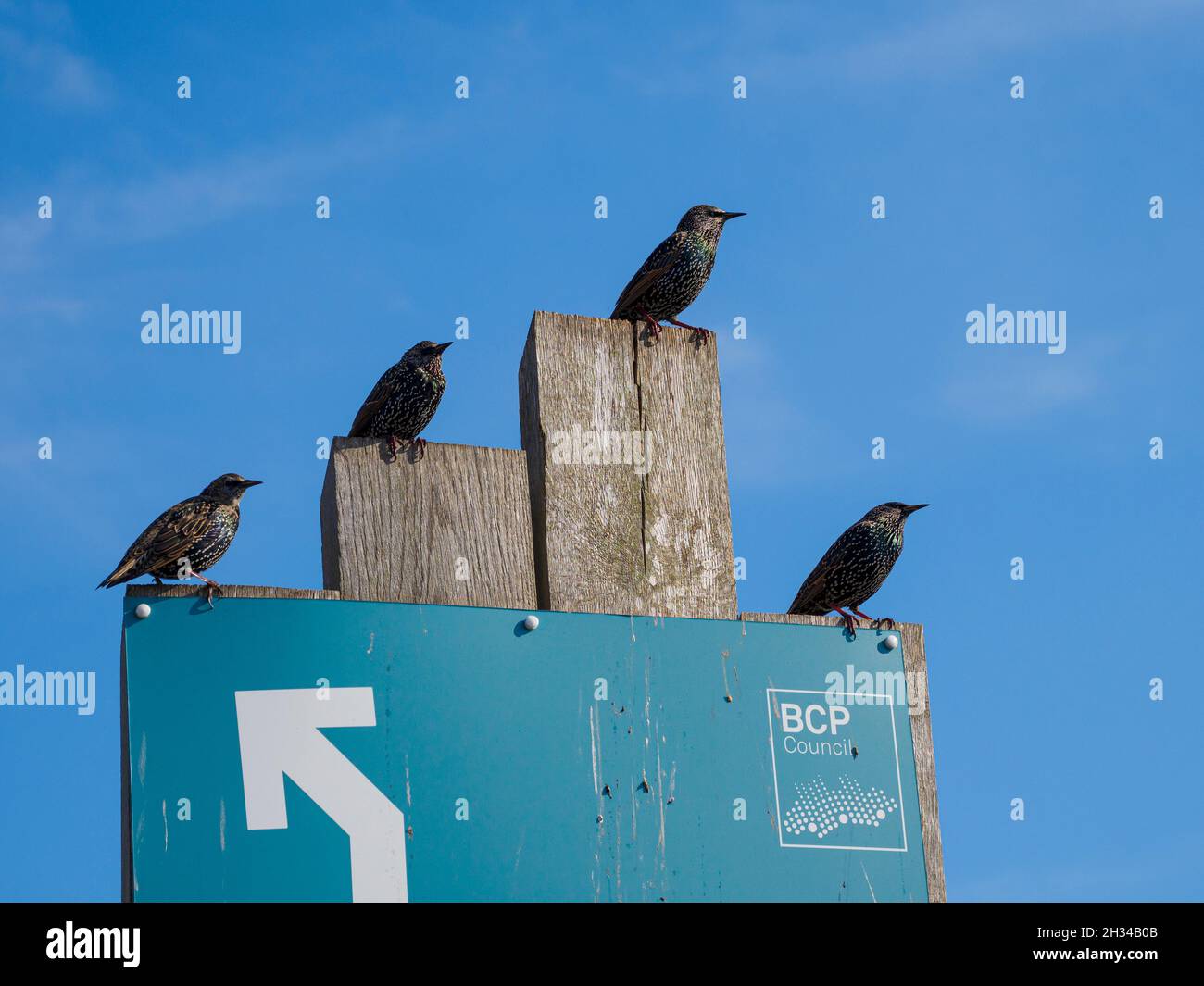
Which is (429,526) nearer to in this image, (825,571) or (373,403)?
(373,403)

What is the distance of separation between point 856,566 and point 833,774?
6.81 ft

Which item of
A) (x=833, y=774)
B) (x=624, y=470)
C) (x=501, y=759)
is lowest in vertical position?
(x=833, y=774)

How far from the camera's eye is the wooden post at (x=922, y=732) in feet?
20.8

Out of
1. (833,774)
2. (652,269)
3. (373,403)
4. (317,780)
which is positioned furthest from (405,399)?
(833,774)

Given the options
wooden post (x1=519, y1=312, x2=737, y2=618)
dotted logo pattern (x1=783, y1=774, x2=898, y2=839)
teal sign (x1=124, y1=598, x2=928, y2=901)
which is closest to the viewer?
teal sign (x1=124, y1=598, x2=928, y2=901)

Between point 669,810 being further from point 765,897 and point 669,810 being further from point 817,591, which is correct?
point 817,591

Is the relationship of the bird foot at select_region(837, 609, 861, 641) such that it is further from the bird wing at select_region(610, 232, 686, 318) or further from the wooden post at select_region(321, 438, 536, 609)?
the bird wing at select_region(610, 232, 686, 318)

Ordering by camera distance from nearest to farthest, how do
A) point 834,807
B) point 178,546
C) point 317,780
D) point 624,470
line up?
point 317,780 → point 834,807 → point 624,470 → point 178,546

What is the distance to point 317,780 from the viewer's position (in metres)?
5.78

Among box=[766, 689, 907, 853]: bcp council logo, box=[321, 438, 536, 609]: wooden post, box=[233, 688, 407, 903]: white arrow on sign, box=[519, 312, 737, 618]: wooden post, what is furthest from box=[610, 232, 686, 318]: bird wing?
box=[233, 688, 407, 903]: white arrow on sign

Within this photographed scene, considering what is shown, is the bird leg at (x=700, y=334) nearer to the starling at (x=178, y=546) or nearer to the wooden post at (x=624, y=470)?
the wooden post at (x=624, y=470)

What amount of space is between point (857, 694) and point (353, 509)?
1.96 metres

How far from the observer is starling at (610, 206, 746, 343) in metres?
8.41

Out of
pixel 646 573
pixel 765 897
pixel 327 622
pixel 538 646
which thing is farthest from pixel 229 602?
pixel 765 897
